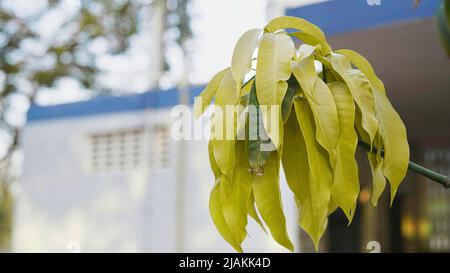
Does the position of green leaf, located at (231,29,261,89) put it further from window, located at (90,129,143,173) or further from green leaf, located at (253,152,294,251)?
window, located at (90,129,143,173)

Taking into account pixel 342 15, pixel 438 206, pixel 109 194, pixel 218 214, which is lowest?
pixel 438 206

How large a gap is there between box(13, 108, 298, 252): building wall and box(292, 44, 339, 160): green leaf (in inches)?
102

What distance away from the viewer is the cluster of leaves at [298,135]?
1.63ft

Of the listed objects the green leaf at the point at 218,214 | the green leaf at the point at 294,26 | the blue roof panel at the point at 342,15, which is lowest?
the green leaf at the point at 218,214

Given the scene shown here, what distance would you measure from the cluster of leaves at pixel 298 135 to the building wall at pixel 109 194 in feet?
8.38

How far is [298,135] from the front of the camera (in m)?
0.54

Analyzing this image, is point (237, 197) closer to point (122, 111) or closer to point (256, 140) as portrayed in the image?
point (256, 140)

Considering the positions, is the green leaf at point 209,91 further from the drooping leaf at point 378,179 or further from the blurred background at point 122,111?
the blurred background at point 122,111

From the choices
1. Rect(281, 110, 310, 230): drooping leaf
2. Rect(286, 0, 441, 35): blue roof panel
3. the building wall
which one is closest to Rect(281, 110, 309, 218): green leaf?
Rect(281, 110, 310, 230): drooping leaf

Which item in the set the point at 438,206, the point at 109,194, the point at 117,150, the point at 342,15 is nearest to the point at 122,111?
the point at 117,150

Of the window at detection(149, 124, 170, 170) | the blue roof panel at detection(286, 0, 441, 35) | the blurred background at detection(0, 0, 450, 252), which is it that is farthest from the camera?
the window at detection(149, 124, 170, 170)

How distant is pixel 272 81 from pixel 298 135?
7 cm

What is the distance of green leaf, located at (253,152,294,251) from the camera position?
501 mm

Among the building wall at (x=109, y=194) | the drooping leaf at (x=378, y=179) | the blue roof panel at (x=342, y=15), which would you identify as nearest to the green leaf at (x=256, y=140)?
the drooping leaf at (x=378, y=179)
